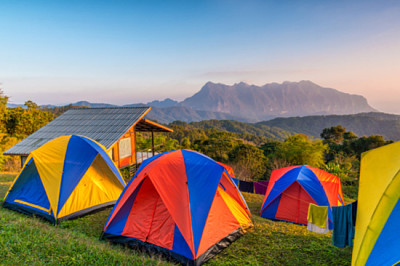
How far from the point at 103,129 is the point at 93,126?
1.18 m

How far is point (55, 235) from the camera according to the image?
4637mm

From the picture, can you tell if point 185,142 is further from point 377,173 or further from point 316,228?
Result: point 377,173

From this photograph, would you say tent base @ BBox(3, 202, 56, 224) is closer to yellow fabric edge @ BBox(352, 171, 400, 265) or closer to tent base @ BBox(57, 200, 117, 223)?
tent base @ BBox(57, 200, 117, 223)

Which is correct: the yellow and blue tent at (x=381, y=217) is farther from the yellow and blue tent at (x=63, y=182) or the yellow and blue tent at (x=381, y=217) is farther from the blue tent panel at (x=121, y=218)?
the yellow and blue tent at (x=63, y=182)

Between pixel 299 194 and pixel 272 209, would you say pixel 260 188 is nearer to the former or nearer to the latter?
pixel 272 209

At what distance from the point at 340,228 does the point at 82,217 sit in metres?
6.16

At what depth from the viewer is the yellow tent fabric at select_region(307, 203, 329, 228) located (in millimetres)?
5426

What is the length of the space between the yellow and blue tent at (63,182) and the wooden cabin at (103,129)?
491 cm

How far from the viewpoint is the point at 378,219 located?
9.93 feet

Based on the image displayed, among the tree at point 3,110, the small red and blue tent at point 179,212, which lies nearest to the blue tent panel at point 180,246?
the small red and blue tent at point 179,212

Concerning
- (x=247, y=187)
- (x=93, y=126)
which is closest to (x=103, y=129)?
(x=93, y=126)

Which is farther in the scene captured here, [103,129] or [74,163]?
[103,129]

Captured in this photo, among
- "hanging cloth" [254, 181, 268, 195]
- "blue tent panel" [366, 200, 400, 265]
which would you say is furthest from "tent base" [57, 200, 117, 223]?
"hanging cloth" [254, 181, 268, 195]

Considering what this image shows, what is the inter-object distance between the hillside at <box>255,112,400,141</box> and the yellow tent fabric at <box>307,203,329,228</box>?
55148 millimetres
